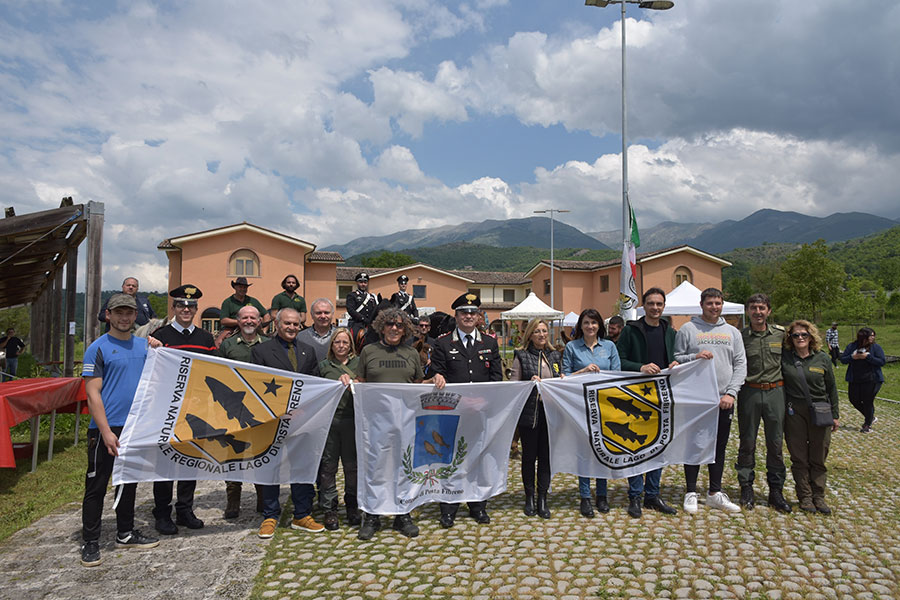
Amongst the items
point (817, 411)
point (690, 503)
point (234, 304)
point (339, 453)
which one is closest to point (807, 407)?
point (817, 411)

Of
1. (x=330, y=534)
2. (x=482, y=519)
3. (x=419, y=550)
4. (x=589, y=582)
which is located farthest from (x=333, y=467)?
(x=589, y=582)

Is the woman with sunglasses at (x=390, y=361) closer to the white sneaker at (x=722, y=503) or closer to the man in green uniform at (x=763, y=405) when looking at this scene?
the white sneaker at (x=722, y=503)

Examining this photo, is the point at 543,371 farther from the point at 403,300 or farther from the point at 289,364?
the point at 403,300

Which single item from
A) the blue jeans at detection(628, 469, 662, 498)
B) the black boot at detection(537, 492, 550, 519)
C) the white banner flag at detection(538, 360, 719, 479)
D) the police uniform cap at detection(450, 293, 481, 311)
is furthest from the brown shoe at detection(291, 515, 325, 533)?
the blue jeans at detection(628, 469, 662, 498)

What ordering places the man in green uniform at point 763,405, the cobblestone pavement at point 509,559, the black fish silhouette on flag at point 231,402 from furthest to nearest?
the man in green uniform at point 763,405 < the black fish silhouette on flag at point 231,402 < the cobblestone pavement at point 509,559

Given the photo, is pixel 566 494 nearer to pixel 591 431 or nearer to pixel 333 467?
pixel 591 431

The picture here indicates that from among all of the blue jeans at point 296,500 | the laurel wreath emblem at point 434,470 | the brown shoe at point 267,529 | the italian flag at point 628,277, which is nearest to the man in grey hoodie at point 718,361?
the laurel wreath emblem at point 434,470

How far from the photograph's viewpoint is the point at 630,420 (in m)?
5.35

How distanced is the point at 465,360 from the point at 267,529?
235cm

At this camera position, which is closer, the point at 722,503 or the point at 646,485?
the point at 722,503

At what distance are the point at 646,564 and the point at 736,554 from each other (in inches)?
31.4

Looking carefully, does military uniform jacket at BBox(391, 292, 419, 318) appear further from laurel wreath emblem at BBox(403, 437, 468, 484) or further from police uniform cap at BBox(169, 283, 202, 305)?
laurel wreath emblem at BBox(403, 437, 468, 484)

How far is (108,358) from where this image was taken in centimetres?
434

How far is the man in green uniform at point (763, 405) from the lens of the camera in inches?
210
